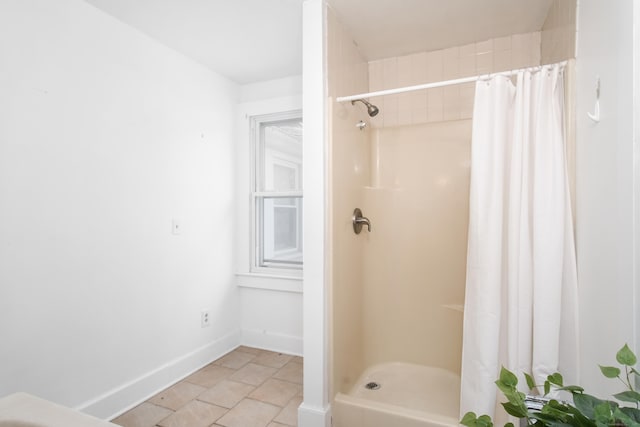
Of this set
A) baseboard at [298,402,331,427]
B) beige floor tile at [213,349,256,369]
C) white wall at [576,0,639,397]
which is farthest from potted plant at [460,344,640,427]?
beige floor tile at [213,349,256,369]

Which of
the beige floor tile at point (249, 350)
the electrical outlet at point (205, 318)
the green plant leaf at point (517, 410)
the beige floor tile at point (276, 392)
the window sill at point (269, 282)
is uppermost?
the green plant leaf at point (517, 410)

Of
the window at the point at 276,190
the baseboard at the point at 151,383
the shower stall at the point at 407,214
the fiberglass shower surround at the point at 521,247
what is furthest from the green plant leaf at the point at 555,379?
the window at the point at 276,190

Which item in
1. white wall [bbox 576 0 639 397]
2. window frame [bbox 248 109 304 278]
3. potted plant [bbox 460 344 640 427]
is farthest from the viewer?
window frame [bbox 248 109 304 278]

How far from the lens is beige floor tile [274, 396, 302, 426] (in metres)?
1.83

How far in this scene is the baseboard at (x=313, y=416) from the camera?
169cm

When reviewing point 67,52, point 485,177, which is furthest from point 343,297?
point 67,52

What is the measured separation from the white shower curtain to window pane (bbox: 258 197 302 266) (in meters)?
1.68

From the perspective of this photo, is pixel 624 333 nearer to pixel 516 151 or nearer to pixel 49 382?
pixel 516 151

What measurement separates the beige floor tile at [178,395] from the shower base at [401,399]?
36.8 inches

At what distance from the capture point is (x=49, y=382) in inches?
63.3

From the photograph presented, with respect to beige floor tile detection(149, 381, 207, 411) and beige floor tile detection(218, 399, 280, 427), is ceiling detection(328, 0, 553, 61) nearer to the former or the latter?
beige floor tile detection(218, 399, 280, 427)

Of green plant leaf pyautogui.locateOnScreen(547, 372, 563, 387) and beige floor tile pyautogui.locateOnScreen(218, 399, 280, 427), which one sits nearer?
green plant leaf pyautogui.locateOnScreen(547, 372, 563, 387)

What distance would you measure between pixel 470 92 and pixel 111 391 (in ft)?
9.26

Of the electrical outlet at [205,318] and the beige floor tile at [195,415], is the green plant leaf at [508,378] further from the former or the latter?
the electrical outlet at [205,318]
